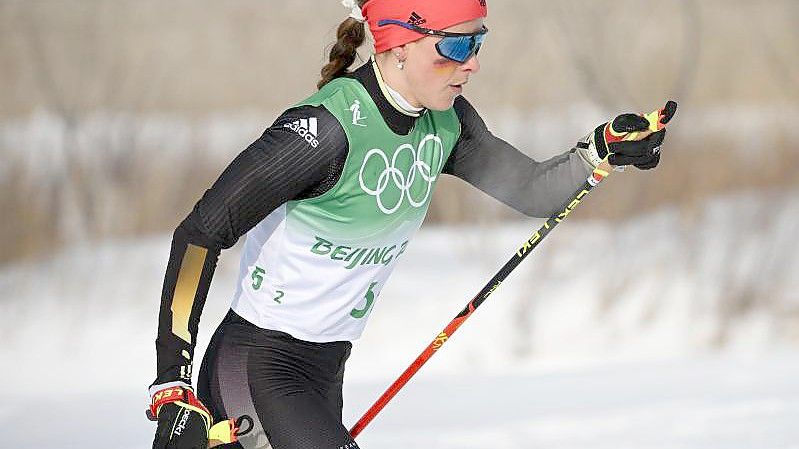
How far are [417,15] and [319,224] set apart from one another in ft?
1.37

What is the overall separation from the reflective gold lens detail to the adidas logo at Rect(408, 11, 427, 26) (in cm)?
56

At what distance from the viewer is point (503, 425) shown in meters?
4.41

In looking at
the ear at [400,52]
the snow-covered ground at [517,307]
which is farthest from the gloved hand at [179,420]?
the snow-covered ground at [517,307]

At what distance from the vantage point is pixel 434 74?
1895mm

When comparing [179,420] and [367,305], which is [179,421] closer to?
[179,420]

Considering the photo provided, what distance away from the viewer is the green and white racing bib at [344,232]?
1854 millimetres

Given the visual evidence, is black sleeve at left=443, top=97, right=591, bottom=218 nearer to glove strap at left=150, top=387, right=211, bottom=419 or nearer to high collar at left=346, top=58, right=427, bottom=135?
high collar at left=346, top=58, right=427, bottom=135

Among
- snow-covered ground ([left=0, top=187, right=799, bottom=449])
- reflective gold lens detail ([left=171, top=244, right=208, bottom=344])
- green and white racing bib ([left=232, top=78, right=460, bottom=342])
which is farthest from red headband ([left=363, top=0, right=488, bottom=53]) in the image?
snow-covered ground ([left=0, top=187, right=799, bottom=449])

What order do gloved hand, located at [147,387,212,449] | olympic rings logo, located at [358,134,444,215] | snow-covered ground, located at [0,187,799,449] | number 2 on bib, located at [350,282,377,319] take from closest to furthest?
gloved hand, located at [147,387,212,449] → olympic rings logo, located at [358,134,444,215] → number 2 on bib, located at [350,282,377,319] → snow-covered ground, located at [0,187,799,449]

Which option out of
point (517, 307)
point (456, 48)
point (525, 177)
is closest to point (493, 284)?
point (525, 177)

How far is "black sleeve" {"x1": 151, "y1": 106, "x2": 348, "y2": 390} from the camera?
170cm

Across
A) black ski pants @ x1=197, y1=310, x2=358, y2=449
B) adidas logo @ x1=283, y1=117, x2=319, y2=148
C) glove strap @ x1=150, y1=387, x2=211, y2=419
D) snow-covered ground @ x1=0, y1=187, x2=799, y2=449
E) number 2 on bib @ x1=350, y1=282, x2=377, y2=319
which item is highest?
snow-covered ground @ x1=0, y1=187, x2=799, y2=449
